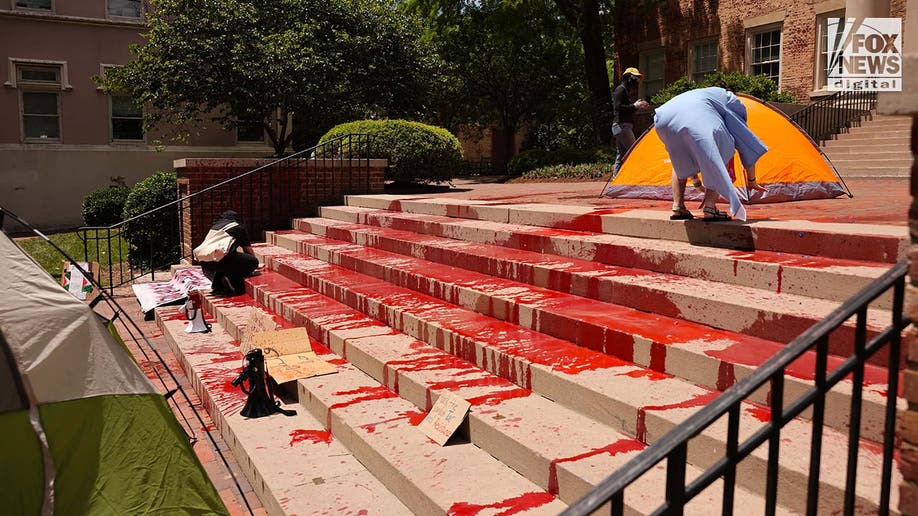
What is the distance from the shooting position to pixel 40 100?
19.6 m

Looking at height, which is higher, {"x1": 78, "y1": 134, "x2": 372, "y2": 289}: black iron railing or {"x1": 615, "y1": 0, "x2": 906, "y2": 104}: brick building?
{"x1": 615, "y1": 0, "x2": 906, "y2": 104}: brick building

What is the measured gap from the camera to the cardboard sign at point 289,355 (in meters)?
5.16

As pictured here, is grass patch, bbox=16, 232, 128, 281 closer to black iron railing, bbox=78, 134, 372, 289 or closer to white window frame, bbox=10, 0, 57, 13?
black iron railing, bbox=78, 134, 372, 289

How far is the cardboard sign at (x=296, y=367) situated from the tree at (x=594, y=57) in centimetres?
1641

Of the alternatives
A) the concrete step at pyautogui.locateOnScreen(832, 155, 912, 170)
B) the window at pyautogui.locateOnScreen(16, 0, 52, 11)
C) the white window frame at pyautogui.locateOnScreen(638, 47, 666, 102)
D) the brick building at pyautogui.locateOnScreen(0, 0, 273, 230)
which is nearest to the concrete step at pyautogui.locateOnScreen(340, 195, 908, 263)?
the concrete step at pyautogui.locateOnScreen(832, 155, 912, 170)

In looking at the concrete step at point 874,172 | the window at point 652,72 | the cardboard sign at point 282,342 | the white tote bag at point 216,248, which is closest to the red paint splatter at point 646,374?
the cardboard sign at point 282,342

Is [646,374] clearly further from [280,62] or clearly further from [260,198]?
[280,62]

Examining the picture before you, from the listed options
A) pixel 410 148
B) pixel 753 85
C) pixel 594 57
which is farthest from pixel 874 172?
pixel 594 57

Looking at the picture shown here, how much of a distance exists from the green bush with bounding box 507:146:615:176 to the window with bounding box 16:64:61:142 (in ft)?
41.7

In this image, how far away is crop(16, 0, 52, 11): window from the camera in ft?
62.4

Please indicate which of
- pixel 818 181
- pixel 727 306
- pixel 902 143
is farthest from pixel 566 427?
pixel 902 143

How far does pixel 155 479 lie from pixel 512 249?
3.88m

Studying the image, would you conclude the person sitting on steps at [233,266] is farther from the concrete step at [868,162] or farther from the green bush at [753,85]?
the green bush at [753,85]

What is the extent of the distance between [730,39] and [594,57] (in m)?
3.69
